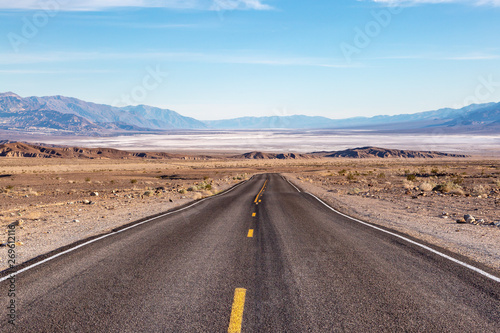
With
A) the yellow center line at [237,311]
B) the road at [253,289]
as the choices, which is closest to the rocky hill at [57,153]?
the road at [253,289]

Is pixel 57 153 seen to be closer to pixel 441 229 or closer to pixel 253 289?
pixel 441 229

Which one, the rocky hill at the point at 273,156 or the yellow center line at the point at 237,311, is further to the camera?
the rocky hill at the point at 273,156

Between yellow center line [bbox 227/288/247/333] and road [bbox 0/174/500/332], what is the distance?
2 centimetres

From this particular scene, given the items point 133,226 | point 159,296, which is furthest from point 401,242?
point 133,226

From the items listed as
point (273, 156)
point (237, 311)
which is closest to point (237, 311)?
point (237, 311)

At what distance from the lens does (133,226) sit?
496 inches

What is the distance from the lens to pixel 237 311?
5082 millimetres

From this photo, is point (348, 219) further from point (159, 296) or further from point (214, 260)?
point (159, 296)

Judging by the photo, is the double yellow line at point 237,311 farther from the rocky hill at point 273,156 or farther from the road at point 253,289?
the rocky hill at point 273,156

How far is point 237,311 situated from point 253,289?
0.92 metres

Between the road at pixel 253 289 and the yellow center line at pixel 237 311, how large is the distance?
0.02 m

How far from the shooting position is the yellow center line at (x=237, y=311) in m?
4.60

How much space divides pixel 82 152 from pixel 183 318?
16092cm

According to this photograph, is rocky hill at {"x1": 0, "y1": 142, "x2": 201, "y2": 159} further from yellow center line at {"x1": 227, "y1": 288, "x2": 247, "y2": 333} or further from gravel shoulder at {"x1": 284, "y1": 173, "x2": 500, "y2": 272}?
yellow center line at {"x1": 227, "y1": 288, "x2": 247, "y2": 333}
